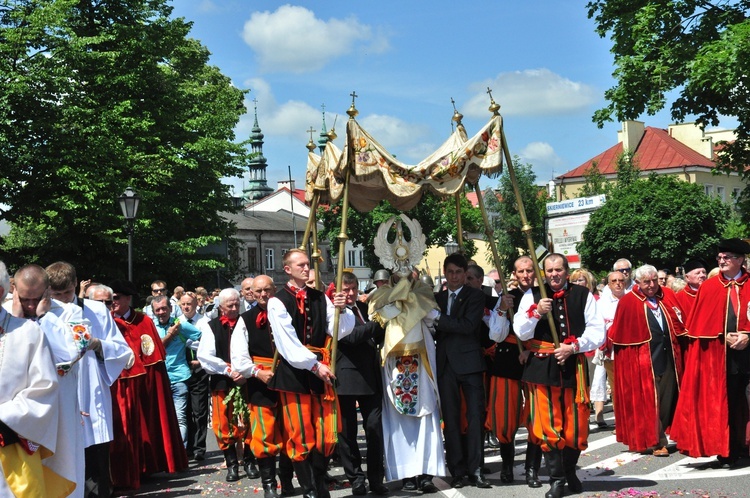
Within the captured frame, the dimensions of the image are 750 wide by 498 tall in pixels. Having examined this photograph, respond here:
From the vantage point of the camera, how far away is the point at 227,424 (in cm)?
1034

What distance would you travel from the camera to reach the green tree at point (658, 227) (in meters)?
47.7

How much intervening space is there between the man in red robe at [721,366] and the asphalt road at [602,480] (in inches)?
9.9

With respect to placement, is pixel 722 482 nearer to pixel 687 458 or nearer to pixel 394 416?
pixel 687 458

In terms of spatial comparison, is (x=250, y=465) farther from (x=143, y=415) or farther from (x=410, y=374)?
(x=410, y=374)

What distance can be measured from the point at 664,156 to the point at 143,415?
72.6m

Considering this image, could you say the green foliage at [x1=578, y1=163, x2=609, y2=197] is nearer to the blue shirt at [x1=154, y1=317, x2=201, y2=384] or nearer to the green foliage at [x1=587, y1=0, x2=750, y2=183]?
the green foliage at [x1=587, y1=0, x2=750, y2=183]

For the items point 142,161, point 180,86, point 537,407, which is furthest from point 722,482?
point 180,86

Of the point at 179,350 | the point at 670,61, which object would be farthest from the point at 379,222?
the point at 179,350

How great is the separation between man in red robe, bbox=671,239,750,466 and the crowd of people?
1 cm

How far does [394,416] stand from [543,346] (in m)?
1.55

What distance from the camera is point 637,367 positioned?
10.8 metres

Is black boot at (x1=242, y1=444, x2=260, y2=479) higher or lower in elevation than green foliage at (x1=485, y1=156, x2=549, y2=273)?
lower

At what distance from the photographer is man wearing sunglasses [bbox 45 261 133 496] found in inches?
315

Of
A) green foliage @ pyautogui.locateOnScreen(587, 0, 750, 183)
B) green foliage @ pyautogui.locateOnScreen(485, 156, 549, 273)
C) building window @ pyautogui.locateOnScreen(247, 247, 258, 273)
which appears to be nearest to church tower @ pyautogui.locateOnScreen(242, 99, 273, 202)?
building window @ pyautogui.locateOnScreen(247, 247, 258, 273)
